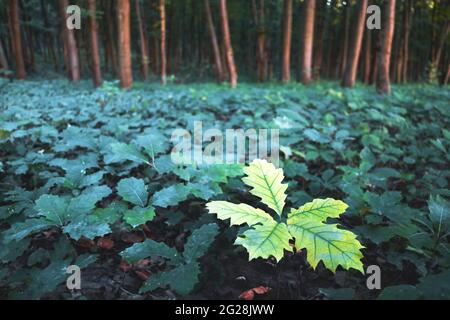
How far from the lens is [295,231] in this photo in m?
1.60

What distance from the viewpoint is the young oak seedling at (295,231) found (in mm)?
1465

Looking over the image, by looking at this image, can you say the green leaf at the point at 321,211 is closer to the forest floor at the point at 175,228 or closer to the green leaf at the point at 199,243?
the forest floor at the point at 175,228

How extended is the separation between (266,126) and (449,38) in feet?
84.6

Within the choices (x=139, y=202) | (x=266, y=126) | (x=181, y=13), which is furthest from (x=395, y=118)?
(x=181, y=13)

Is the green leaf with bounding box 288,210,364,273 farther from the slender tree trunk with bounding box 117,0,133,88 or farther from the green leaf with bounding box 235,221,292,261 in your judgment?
the slender tree trunk with bounding box 117,0,133,88

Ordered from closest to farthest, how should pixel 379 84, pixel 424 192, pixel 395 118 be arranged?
pixel 424 192 → pixel 395 118 → pixel 379 84

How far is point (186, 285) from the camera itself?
1654mm

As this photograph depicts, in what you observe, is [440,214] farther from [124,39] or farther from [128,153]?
[124,39]

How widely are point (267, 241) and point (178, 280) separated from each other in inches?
21.5

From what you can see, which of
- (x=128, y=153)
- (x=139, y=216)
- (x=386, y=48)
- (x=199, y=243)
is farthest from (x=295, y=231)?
(x=386, y=48)

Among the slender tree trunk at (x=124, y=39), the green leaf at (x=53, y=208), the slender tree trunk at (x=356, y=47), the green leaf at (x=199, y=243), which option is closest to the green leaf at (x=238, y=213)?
the green leaf at (x=199, y=243)
